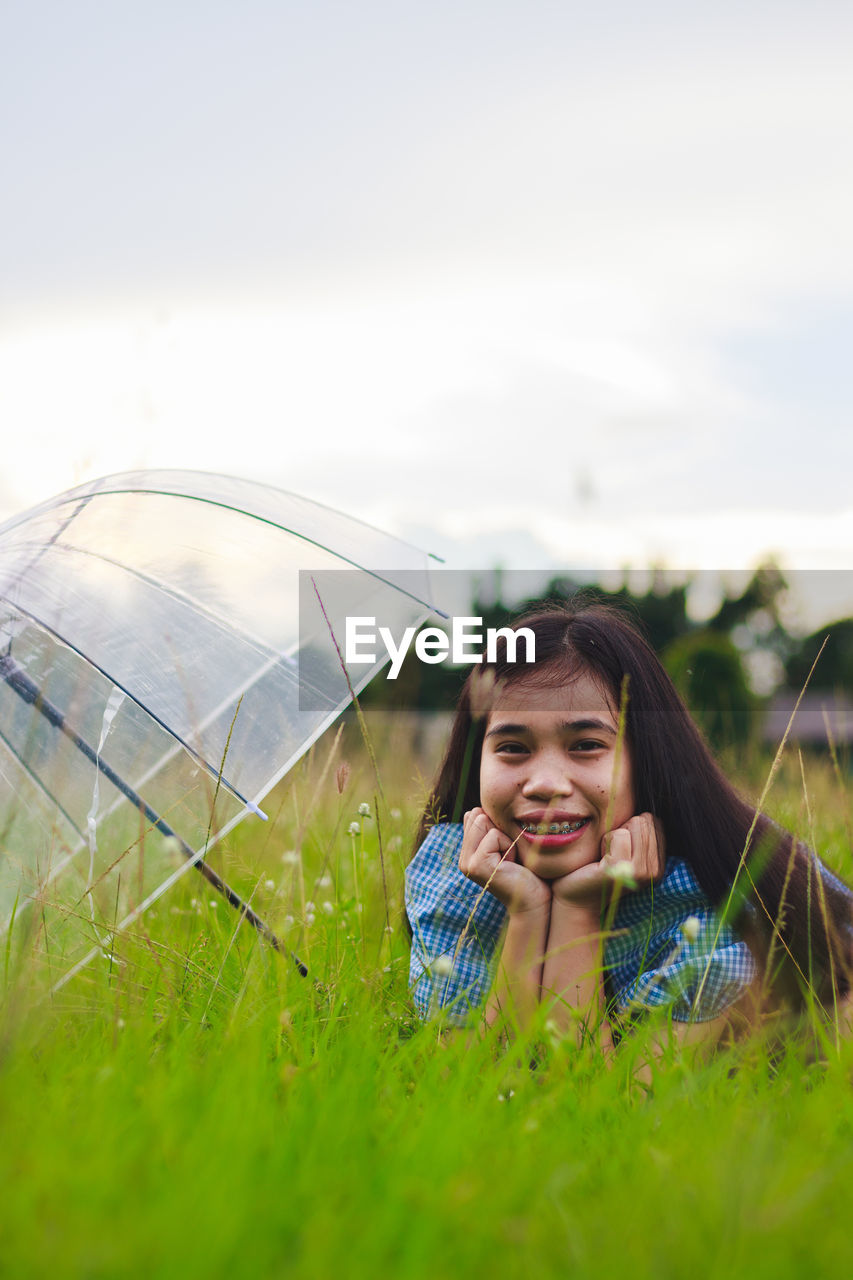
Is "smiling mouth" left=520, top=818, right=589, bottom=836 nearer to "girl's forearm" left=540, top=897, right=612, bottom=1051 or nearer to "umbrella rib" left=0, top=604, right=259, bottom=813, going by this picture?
"girl's forearm" left=540, top=897, right=612, bottom=1051

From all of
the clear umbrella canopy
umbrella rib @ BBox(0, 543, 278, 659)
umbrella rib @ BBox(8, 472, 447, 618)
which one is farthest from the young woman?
umbrella rib @ BBox(0, 543, 278, 659)

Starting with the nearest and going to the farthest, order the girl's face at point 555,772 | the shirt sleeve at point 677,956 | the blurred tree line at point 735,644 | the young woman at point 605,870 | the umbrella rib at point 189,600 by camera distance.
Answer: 1. the shirt sleeve at point 677,956
2. the young woman at point 605,870
3. the girl's face at point 555,772
4. the umbrella rib at point 189,600
5. the blurred tree line at point 735,644

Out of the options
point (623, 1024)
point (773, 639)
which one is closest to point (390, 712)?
point (623, 1024)

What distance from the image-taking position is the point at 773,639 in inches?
2200

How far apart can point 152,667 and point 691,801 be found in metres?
1.57

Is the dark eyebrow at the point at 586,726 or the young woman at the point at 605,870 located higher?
the dark eyebrow at the point at 586,726

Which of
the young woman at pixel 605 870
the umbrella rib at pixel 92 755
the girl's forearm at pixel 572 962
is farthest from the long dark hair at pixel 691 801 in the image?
the umbrella rib at pixel 92 755

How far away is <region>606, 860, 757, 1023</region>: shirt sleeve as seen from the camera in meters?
2.46

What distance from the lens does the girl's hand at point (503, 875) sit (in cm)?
262

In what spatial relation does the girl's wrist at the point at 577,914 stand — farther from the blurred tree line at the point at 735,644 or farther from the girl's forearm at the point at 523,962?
the blurred tree line at the point at 735,644

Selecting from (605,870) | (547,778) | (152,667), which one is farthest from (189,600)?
(605,870)

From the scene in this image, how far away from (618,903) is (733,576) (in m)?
48.6

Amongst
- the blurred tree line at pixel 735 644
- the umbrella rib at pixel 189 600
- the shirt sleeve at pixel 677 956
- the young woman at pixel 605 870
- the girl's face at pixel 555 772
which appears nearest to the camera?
the shirt sleeve at pixel 677 956

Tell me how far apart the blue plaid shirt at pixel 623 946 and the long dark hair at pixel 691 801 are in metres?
0.10
